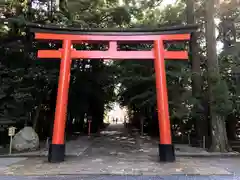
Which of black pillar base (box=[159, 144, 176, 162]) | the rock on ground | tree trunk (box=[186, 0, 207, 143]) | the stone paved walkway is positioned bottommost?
the stone paved walkway

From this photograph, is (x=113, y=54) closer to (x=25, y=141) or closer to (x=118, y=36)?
(x=118, y=36)

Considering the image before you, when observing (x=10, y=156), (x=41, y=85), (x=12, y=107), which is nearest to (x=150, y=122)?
(x=41, y=85)

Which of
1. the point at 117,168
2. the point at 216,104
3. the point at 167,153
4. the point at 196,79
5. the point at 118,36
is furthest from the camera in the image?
the point at 196,79

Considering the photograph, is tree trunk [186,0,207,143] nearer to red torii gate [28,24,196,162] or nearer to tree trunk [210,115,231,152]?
tree trunk [210,115,231,152]

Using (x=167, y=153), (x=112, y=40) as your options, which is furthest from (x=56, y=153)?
(x=112, y=40)

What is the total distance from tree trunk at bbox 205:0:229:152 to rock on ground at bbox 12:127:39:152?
28.5 feet

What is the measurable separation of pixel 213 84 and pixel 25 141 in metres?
9.59

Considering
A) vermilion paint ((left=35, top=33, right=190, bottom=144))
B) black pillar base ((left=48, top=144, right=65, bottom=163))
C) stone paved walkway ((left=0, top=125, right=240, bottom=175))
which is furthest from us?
vermilion paint ((left=35, top=33, right=190, bottom=144))

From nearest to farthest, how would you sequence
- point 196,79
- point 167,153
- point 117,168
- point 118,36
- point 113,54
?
point 117,168, point 167,153, point 113,54, point 118,36, point 196,79

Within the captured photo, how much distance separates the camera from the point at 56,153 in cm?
1031

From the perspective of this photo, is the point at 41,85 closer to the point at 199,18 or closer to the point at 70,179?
the point at 70,179

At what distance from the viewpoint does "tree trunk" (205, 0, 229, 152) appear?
13281mm

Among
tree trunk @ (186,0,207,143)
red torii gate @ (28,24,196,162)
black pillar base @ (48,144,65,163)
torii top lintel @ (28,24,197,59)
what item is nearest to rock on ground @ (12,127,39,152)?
black pillar base @ (48,144,65,163)

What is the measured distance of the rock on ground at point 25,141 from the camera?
13414 millimetres
